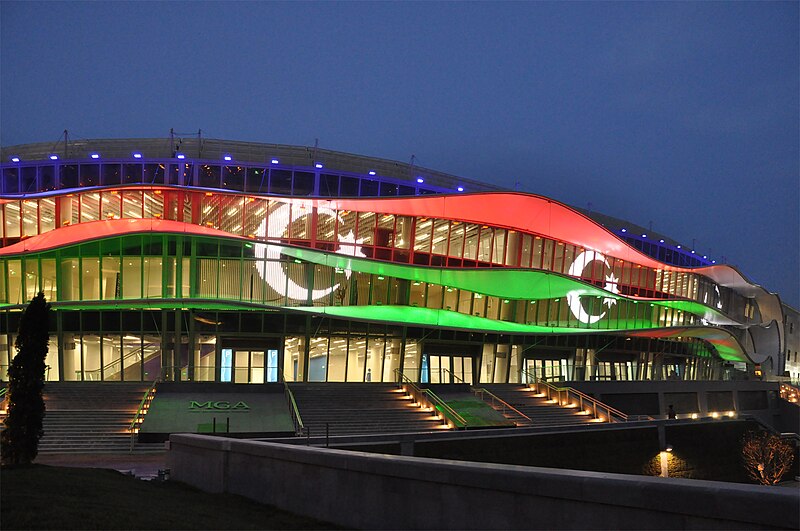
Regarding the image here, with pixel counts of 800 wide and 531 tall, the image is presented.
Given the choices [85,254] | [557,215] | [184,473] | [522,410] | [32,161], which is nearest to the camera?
[184,473]

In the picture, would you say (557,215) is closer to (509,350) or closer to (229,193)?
(509,350)

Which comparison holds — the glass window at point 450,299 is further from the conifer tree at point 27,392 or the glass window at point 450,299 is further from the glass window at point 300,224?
the conifer tree at point 27,392

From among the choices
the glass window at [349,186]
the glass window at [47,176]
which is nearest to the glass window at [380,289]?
the glass window at [349,186]

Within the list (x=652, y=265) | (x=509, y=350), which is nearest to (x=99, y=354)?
(x=509, y=350)

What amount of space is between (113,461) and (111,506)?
14.1m

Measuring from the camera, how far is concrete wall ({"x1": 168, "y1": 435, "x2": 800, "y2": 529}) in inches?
244

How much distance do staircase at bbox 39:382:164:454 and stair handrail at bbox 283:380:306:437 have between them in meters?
5.06

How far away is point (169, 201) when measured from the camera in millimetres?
35812

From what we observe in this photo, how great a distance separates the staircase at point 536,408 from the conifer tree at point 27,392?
22.2 metres

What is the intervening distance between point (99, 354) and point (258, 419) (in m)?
Result: 10.9

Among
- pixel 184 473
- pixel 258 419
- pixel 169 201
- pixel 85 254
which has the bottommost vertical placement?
pixel 258 419

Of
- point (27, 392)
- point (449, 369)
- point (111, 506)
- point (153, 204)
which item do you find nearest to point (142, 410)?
point (153, 204)

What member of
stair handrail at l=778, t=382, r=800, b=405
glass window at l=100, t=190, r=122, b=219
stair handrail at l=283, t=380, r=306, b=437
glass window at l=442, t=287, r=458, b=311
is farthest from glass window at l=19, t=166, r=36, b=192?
stair handrail at l=778, t=382, r=800, b=405

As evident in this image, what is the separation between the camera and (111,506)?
33.5ft
